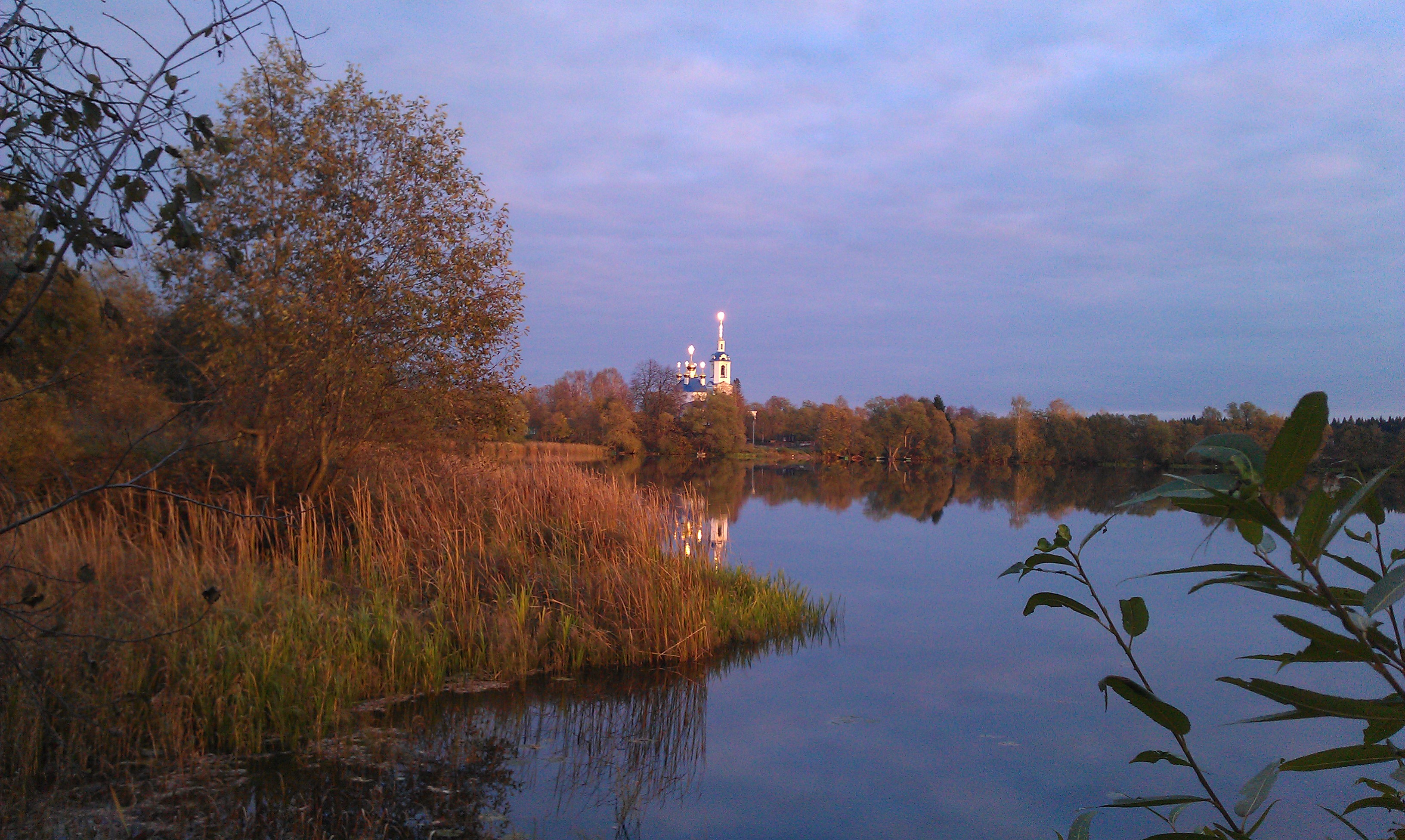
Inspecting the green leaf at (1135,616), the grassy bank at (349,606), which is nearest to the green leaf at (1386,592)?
the green leaf at (1135,616)

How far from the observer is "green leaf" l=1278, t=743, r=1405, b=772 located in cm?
92

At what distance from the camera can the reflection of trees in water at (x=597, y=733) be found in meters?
4.88

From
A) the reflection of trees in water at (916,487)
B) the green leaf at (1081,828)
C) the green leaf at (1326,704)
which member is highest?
the green leaf at (1326,704)

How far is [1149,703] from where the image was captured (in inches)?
40.8

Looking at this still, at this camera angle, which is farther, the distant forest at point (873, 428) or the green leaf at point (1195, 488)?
the distant forest at point (873, 428)

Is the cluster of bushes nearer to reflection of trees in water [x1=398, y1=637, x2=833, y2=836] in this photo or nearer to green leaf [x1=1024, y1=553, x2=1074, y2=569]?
reflection of trees in water [x1=398, y1=637, x2=833, y2=836]

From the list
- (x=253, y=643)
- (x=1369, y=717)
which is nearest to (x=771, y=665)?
(x=253, y=643)

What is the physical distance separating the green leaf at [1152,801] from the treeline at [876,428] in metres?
39.8

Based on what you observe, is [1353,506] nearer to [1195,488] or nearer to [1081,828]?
[1195,488]

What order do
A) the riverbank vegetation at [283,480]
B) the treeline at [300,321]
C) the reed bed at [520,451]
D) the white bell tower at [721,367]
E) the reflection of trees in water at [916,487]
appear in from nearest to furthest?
the riverbank vegetation at [283,480], the treeline at [300,321], the reed bed at [520,451], the reflection of trees in water at [916,487], the white bell tower at [721,367]

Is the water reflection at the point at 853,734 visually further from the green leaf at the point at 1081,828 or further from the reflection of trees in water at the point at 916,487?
the reflection of trees in water at the point at 916,487

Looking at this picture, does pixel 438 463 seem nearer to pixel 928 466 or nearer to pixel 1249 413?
pixel 1249 413

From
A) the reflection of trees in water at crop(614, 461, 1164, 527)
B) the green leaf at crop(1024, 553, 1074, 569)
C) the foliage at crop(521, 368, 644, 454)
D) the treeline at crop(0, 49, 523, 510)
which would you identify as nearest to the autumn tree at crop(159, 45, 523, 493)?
the treeline at crop(0, 49, 523, 510)

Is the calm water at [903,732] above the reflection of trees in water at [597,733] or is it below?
below
